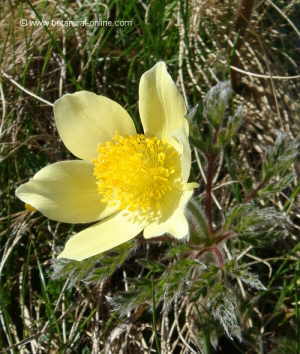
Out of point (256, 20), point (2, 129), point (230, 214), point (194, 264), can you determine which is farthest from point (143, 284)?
point (256, 20)

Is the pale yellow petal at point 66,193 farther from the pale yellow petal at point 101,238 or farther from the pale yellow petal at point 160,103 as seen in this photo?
the pale yellow petal at point 160,103

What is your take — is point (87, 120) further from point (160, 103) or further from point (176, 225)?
point (176, 225)

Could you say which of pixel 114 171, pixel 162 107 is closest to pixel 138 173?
pixel 114 171

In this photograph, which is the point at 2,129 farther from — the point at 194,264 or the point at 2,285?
the point at 194,264

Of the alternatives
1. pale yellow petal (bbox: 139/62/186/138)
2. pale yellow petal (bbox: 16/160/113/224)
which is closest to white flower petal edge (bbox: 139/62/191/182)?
pale yellow petal (bbox: 139/62/186/138)

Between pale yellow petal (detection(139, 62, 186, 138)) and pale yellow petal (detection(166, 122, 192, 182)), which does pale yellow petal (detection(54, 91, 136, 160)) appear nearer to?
pale yellow petal (detection(139, 62, 186, 138))

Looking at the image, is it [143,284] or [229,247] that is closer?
[143,284]
